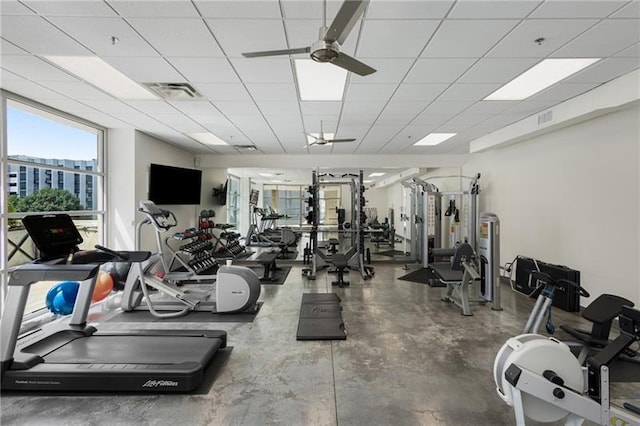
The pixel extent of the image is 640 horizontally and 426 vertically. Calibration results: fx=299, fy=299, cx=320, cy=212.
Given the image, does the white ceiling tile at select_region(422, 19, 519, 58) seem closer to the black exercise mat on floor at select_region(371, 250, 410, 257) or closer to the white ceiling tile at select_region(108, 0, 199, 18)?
the white ceiling tile at select_region(108, 0, 199, 18)

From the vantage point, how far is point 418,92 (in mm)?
3568

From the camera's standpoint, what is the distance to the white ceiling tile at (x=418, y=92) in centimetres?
339

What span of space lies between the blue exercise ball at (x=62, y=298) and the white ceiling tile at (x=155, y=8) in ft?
11.2

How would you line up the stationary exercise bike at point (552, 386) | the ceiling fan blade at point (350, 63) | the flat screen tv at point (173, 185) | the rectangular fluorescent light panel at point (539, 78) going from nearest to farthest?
the stationary exercise bike at point (552, 386), the ceiling fan blade at point (350, 63), the rectangular fluorescent light panel at point (539, 78), the flat screen tv at point (173, 185)

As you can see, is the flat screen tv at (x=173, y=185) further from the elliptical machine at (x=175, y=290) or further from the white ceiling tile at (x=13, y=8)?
the white ceiling tile at (x=13, y=8)

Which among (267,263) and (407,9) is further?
(267,263)

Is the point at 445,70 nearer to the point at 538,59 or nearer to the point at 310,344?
the point at 538,59

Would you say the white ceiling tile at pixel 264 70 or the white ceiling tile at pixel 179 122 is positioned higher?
the white ceiling tile at pixel 179 122

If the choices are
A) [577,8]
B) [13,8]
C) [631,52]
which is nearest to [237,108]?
[13,8]

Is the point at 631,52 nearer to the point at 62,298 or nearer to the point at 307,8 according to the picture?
the point at 307,8

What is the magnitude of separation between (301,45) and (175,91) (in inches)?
76.5

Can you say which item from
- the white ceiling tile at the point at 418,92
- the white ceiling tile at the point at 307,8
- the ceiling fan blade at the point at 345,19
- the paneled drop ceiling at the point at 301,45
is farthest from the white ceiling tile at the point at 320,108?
the ceiling fan blade at the point at 345,19

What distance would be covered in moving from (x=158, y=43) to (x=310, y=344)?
3.19 metres

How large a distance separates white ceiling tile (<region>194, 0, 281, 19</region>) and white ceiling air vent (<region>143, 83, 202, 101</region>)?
148cm
